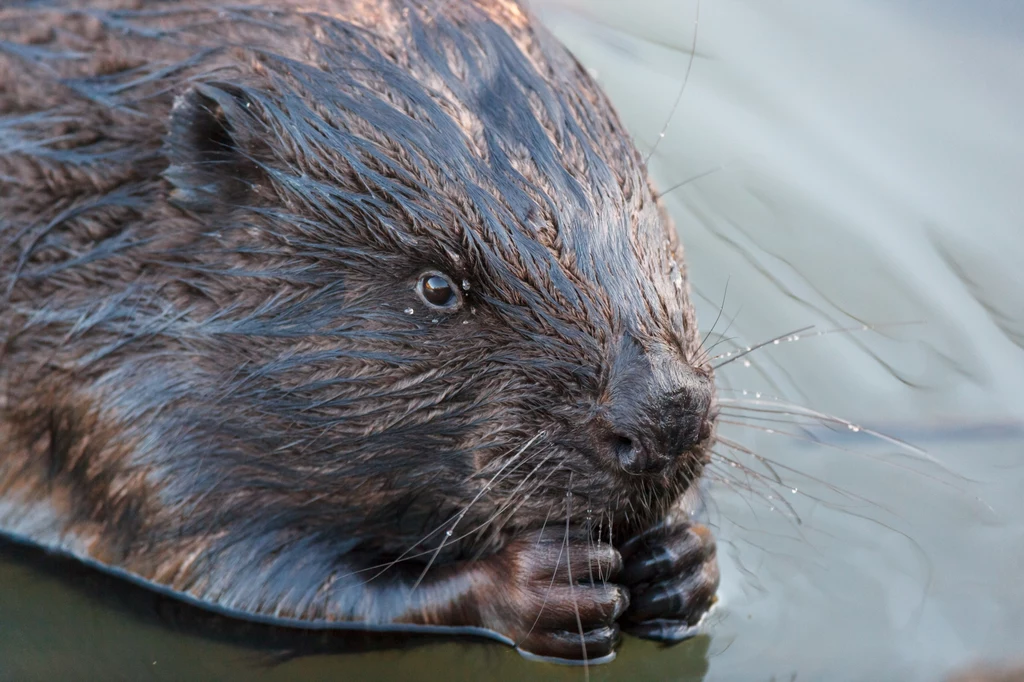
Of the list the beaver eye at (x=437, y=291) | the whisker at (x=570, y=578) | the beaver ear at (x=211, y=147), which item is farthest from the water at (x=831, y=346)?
the beaver ear at (x=211, y=147)

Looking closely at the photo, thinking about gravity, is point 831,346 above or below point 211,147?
below

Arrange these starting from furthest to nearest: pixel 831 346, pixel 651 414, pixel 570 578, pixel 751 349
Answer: pixel 831 346 → pixel 751 349 → pixel 570 578 → pixel 651 414

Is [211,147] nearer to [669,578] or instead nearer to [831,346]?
[669,578]

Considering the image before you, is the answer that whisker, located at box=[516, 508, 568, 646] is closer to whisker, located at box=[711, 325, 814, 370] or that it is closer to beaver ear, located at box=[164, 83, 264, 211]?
whisker, located at box=[711, 325, 814, 370]

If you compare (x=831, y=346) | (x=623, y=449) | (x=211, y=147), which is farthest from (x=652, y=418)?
(x=831, y=346)

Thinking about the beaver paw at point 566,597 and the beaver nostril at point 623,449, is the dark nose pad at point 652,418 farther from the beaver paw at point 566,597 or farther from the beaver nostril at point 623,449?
the beaver paw at point 566,597

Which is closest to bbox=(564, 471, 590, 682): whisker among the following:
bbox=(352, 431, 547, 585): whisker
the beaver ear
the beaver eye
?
bbox=(352, 431, 547, 585): whisker
